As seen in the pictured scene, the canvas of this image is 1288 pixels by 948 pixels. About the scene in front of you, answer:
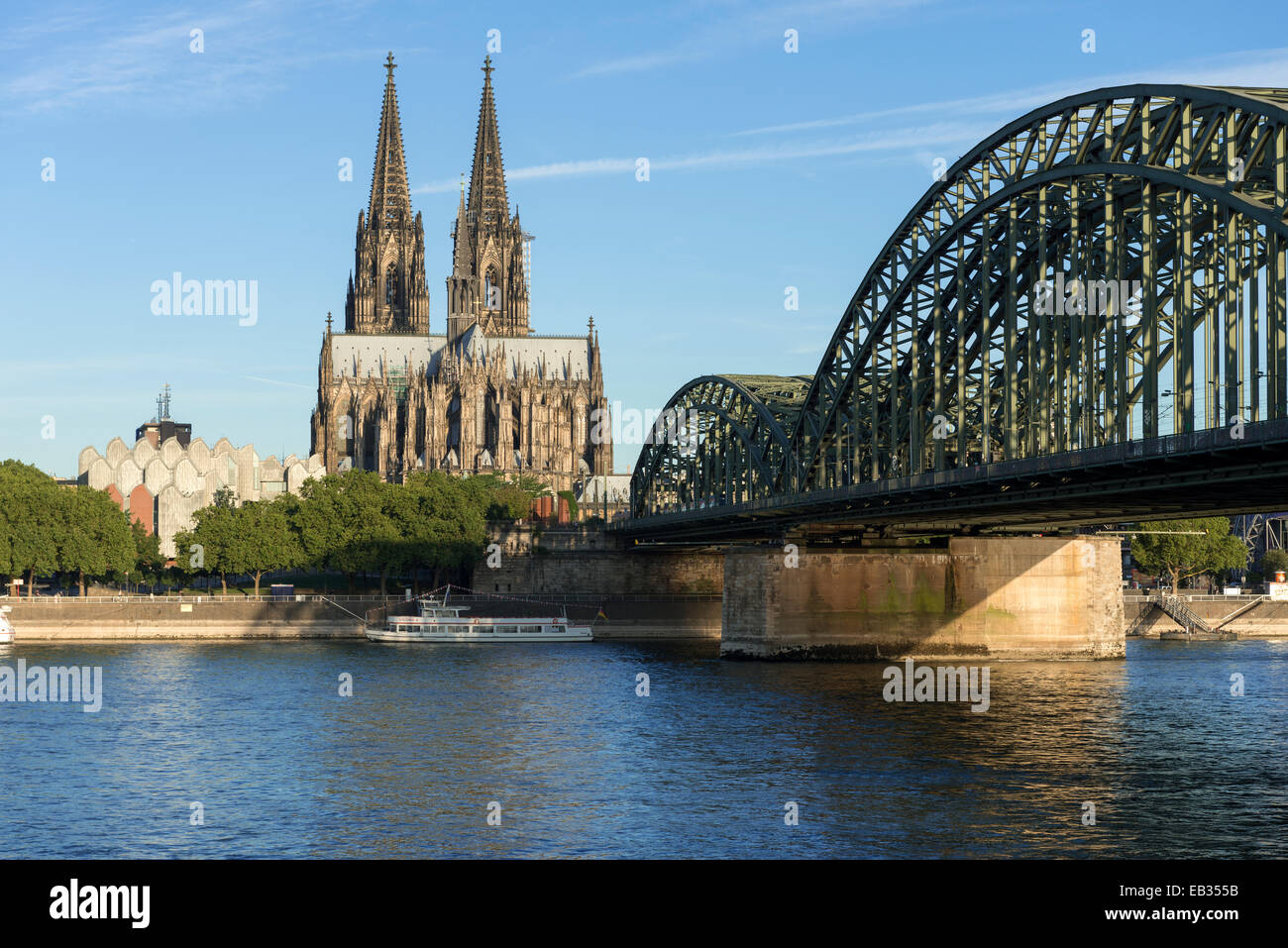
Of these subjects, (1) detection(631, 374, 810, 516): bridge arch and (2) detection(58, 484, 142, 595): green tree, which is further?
(2) detection(58, 484, 142, 595): green tree

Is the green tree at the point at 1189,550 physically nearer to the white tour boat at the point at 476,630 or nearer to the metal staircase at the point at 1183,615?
the metal staircase at the point at 1183,615

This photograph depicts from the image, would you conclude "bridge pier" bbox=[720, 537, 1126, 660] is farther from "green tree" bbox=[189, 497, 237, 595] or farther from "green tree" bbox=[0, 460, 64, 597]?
"green tree" bbox=[0, 460, 64, 597]

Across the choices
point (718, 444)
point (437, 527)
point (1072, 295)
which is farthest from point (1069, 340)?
point (437, 527)

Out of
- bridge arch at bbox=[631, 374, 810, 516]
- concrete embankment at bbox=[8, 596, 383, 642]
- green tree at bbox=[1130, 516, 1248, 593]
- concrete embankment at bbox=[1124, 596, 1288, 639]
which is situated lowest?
concrete embankment at bbox=[1124, 596, 1288, 639]

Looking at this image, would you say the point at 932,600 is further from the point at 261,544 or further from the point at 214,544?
the point at 214,544

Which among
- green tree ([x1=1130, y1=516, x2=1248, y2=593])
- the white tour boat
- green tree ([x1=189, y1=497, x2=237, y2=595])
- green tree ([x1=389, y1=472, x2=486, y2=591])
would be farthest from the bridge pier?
green tree ([x1=1130, y1=516, x2=1248, y2=593])

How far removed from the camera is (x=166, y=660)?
9112 cm

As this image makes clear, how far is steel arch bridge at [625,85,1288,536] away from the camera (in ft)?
171

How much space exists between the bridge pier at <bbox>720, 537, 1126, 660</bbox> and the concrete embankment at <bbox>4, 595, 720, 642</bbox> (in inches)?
1381

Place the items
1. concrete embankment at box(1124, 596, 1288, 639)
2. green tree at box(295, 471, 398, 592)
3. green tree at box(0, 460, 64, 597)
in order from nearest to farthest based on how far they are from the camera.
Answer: green tree at box(0, 460, 64, 597) < concrete embankment at box(1124, 596, 1288, 639) < green tree at box(295, 471, 398, 592)

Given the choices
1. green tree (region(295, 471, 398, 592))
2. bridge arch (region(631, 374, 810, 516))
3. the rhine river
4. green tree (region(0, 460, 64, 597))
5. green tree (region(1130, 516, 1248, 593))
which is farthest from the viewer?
green tree (region(1130, 516, 1248, 593))
